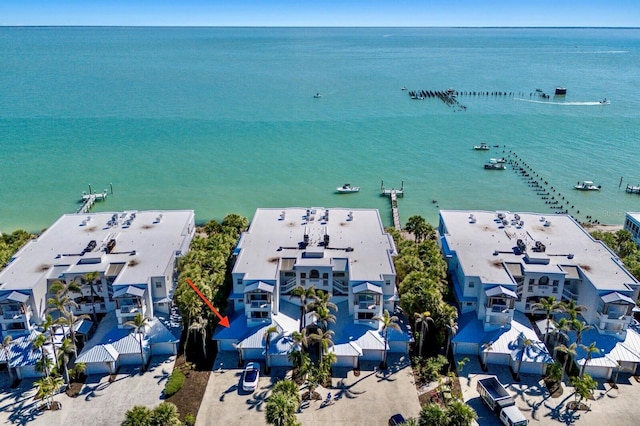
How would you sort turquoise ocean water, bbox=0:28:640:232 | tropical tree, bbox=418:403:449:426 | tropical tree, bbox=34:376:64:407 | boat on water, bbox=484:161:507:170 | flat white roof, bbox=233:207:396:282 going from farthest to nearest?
boat on water, bbox=484:161:507:170 < turquoise ocean water, bbox=0:28:640:232 < flat white roof, bbox=233:207:396:282 < tropical tree, bbox=34:376:64:407 < tropical tree, bbox=418:403:449:426

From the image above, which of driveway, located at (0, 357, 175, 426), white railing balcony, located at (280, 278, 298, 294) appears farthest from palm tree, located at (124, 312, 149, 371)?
white railing balcony, located at (280, 278, 298, 294)

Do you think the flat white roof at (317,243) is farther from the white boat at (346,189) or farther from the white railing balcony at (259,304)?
the white boat at (346,189)

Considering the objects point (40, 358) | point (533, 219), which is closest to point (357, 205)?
point (533, 219)

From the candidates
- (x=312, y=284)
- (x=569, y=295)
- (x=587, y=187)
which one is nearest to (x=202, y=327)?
(x=312, y=284)

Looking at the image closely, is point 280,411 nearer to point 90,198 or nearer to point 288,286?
point 288,286

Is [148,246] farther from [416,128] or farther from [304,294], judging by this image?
[416,128]

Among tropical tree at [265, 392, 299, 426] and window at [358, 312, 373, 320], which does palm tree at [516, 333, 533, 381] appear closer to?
window at [358, 312, 373, 320]
